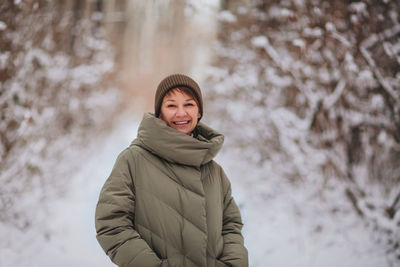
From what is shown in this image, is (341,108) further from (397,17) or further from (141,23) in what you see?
(141,23)

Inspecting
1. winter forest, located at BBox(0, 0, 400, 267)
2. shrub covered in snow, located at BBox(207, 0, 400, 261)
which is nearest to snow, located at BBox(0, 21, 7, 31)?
winter forest, located at BBox(0, 0, 400, 267)

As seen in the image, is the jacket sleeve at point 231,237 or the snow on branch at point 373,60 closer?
the jacket sleeve at point 231,237

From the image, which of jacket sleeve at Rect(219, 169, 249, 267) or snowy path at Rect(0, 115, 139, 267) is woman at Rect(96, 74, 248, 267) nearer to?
jacket sleeve at Rect(219, 169, 249, 267)

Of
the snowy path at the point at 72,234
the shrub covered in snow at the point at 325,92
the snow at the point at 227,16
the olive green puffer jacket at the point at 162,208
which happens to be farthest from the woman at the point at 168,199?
the snow at the point at 227,16

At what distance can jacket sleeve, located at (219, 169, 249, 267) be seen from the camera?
1188 mm

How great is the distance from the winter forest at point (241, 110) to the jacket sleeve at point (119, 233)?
6.61ft

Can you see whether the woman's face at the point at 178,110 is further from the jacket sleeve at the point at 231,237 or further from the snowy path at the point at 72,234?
the snowy path at the point at 72,234

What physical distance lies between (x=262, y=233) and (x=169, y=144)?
243cm

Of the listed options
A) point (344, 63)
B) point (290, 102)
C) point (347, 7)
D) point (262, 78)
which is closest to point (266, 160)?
point (290, 102)

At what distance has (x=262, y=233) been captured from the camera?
3193mm

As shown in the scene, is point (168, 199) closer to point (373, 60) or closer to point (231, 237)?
point (231, 237)

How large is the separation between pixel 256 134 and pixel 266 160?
1.16ft

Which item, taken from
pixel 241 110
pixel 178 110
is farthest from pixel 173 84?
pixel 241 110

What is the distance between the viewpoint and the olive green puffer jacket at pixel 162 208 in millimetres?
1018
